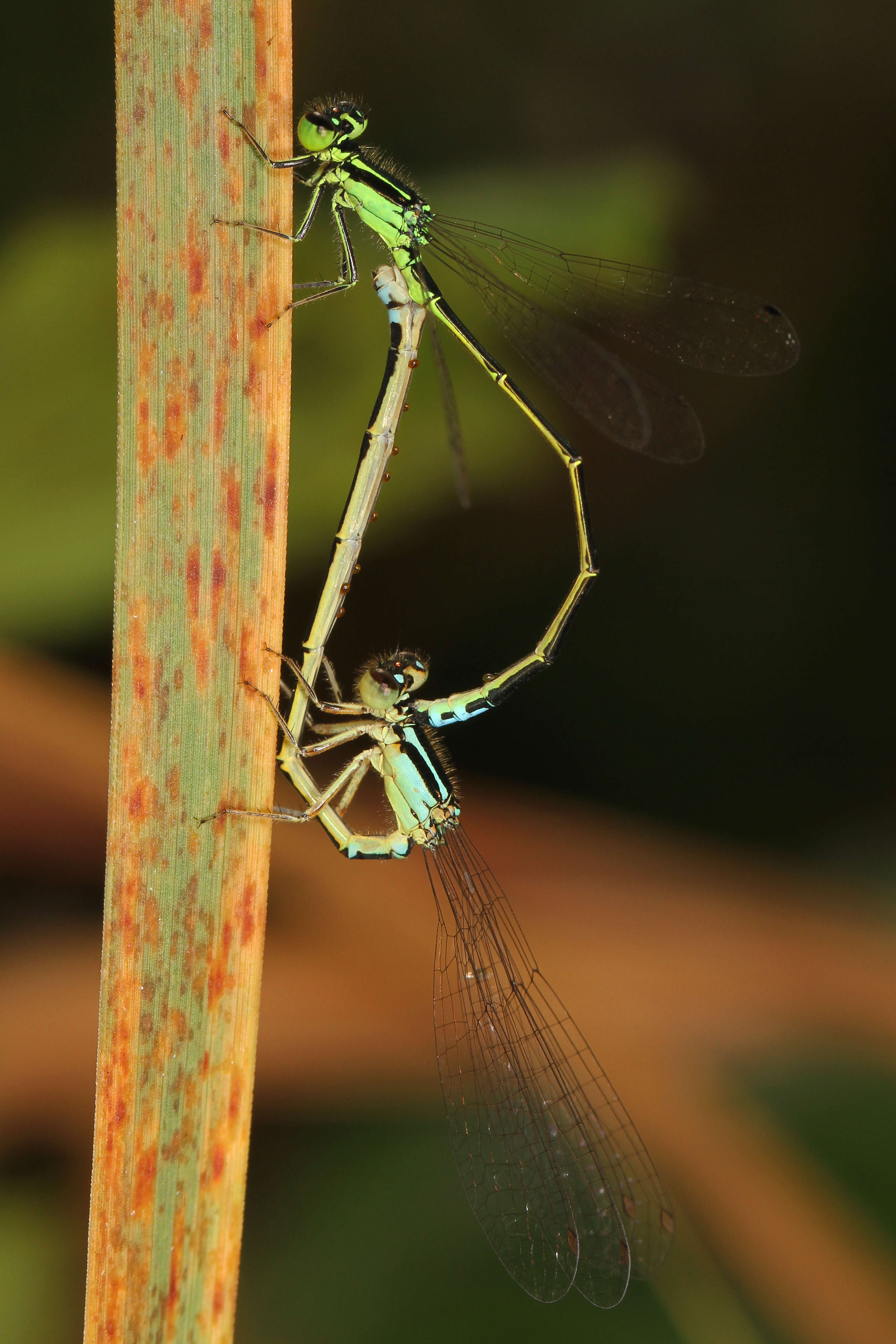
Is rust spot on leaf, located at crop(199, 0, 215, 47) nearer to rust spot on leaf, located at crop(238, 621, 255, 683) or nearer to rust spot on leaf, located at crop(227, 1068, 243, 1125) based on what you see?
rust spot on leaf, located at crop(238, 621, 255, 683)

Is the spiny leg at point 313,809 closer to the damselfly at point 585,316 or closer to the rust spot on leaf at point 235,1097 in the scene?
the rust spot on leaf at point 235,1097

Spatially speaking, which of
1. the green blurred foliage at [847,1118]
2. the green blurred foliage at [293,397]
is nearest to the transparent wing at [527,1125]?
the green blurred foliage at [847,1118]

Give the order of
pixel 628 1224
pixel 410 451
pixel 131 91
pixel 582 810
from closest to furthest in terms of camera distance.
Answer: pixel 131 91 → pixel 628 1224 → pixel 410 451 → pixel 582 810

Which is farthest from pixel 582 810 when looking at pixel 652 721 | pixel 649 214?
pixel 649 214

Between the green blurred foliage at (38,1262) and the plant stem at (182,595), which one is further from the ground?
the plant stem at (182,595)

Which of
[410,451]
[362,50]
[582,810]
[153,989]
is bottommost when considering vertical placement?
[153,989]

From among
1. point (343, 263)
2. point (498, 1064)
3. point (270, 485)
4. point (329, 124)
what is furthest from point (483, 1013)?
point (329, 124)

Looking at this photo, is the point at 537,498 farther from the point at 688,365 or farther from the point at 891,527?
the point at 891,527

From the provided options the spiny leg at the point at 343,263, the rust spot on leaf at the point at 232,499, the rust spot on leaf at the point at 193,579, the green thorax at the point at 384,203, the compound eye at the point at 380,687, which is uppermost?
the green thorax at the point at 384,203
